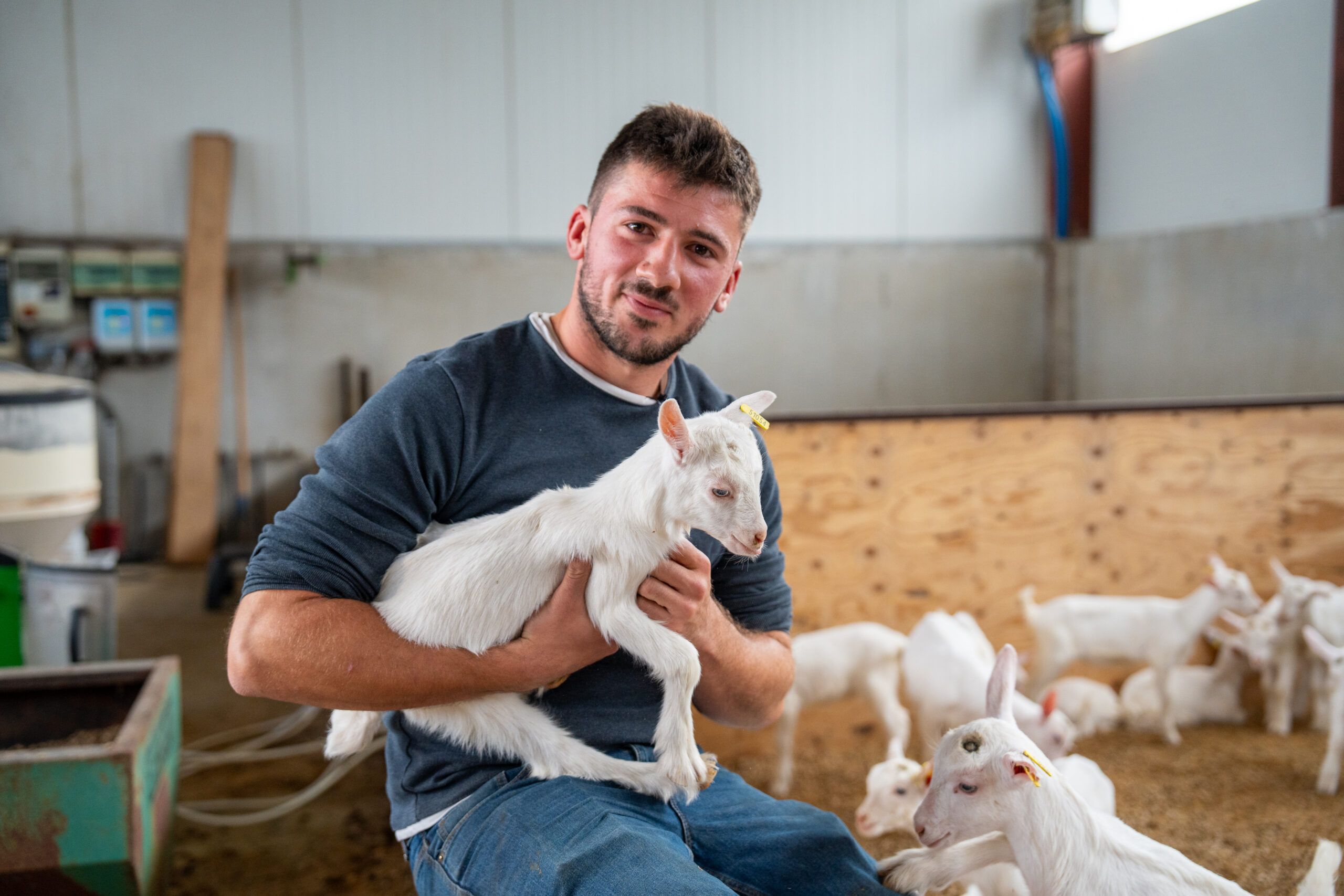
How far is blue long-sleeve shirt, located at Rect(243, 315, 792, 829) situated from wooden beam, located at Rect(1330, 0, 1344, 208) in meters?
5.74

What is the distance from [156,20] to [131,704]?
18.9 feet

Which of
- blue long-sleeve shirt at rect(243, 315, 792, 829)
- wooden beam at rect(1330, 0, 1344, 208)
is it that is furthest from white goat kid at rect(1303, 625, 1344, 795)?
wooden beam at rect(1330, 0, 1344, 208)

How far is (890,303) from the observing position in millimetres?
7398

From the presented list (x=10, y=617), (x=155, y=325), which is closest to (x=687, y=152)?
(x=10, y=617)

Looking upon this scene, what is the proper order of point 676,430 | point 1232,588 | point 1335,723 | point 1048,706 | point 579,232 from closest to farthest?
point 676,430
point 579,232
point 1048,706
point 1335,723
point 1232,588

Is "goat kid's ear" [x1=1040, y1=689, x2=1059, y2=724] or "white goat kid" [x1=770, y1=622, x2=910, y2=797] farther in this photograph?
"white goat kid" [x1=770, y1=622, x2=910, y2=797]

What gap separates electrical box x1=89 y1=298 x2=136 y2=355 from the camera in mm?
6125

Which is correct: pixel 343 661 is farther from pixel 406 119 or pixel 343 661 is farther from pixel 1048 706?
pixel 406 119

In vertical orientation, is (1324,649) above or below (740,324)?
below

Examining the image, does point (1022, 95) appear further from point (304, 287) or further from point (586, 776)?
point (586, 776)

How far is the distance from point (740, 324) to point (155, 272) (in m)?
4.38

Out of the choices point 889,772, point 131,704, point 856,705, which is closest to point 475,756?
point 889,772

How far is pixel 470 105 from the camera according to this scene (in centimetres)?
657

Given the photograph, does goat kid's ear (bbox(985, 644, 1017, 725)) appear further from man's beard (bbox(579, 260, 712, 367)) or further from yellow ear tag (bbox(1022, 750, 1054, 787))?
man's beard (bbox(579, 260, 712, 367))
